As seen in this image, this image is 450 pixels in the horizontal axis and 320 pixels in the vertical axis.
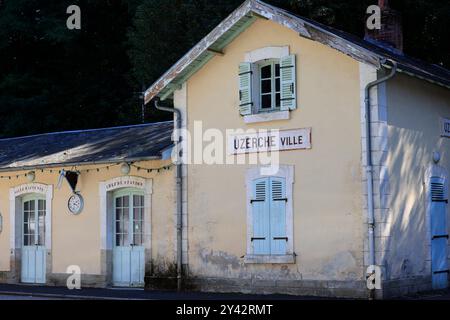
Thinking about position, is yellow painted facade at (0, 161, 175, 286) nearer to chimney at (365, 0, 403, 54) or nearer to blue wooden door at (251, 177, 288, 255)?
blue wooden door at (251, 177, 288, 255)

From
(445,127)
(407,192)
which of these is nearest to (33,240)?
(407,192)

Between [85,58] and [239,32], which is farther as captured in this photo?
[85,58]

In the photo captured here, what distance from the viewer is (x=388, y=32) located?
58.8 feet

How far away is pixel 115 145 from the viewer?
717 inches

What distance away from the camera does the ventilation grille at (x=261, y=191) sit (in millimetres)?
15319

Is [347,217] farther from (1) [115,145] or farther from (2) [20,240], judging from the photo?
(2) [20,240]

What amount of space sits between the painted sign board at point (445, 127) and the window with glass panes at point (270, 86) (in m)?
3.44

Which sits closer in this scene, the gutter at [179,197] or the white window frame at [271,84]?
the white window frame at [271,84]

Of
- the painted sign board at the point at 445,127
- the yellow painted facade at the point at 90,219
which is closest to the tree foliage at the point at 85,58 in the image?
the yellow painted facade at the point at 90,219

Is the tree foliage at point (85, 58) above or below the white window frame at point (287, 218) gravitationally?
above

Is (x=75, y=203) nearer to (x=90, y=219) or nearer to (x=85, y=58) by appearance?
(x=90, y=219)

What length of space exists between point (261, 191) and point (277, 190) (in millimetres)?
336

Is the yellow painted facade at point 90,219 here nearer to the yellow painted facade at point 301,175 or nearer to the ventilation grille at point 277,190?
the yellow painted facade at point 301,175

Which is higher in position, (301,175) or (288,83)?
(288,83)
